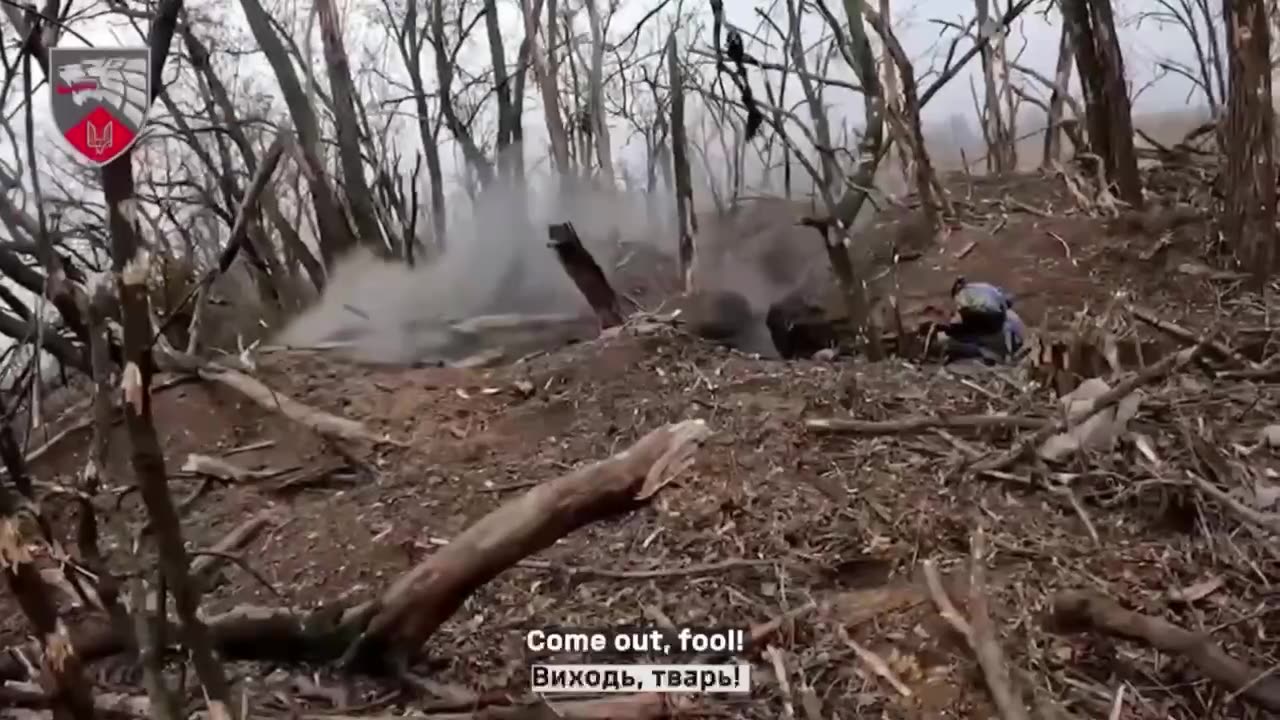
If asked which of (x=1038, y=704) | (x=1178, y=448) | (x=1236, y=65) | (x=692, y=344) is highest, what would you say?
(x=1236, y=65)

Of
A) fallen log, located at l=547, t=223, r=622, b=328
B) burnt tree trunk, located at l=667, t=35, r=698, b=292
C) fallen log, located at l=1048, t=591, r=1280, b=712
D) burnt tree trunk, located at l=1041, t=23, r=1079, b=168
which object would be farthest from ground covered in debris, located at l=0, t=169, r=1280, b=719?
burnt tree trunk, located at l=1041, t=23, r=1079, b=168

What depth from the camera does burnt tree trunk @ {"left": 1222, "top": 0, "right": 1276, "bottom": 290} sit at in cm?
209

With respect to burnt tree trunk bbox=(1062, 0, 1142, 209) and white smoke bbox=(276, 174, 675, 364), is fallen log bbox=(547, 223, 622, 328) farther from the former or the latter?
burnt tree trunk bbox=(1062, 0, 1142, 209)

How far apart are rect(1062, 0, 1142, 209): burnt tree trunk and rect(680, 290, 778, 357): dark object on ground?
2.84 ft

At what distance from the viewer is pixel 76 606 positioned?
1034mm

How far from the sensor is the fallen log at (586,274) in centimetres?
200

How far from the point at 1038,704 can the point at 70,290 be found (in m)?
0.94

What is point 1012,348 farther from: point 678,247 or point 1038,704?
point 1038,704

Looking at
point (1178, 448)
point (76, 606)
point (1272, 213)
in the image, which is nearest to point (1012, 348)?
point (1178, 448)

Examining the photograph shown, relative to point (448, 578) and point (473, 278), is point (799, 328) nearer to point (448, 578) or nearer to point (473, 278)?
point (473, 278)

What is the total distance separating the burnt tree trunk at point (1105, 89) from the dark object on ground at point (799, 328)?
2.40ft

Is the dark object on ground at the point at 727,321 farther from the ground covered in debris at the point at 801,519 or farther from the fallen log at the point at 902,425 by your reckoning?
the fallen log at the point at 902,425

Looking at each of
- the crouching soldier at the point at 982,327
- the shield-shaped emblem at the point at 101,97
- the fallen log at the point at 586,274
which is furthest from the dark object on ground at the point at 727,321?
the shield-shaped emblem at the point at 101,97

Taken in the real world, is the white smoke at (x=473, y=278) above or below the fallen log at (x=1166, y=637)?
above
